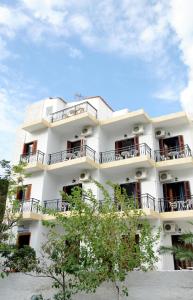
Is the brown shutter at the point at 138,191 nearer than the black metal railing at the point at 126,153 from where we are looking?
Yes

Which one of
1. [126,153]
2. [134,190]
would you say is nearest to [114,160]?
[126,153]

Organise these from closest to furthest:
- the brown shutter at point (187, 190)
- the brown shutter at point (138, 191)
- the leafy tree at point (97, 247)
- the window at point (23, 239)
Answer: the leafy tree at point (97, 247), the brown shutter at point (187, 190), the brown shutter at point (138, 191), the window at point (23, 239)

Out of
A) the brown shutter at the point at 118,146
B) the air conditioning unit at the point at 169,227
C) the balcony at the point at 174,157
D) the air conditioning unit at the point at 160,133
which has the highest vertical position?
the air conditioning unit at the point at 160,133

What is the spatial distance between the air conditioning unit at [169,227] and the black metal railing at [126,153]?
3254 mm

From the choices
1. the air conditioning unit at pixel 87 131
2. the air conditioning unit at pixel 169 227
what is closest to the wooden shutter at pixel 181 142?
the air conditioning unit at pixel 169 227

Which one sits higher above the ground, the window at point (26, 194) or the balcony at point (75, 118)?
the balcony at point (75, 118)

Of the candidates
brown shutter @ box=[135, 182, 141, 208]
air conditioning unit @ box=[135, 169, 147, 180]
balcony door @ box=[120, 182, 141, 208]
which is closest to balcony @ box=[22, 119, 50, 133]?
balcony door @ box=[120, 182, 141, 208]

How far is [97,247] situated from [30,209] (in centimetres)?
852

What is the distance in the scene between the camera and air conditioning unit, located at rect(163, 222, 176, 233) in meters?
14.0

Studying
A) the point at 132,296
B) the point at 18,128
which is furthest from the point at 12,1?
the point at 18,128

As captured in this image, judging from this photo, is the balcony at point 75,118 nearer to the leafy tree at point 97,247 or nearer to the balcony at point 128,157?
the balcony at point 128,157

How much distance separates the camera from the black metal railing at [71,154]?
55.4 ft

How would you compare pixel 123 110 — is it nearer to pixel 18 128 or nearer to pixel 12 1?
pixel 18 128

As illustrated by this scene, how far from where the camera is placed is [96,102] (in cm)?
1989
